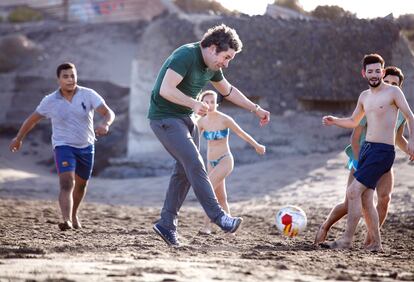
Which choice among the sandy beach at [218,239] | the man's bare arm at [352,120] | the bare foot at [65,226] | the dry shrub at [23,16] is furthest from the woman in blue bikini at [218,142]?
the dry shrub at [23,16]

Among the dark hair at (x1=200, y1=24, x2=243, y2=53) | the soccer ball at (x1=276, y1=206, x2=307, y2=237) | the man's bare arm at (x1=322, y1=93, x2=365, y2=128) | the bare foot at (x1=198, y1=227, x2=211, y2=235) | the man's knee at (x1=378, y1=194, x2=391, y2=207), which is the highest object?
the dark hair at (x1=200, y1=24, x2=243, y2=53)

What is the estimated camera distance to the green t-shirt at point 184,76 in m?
6.96

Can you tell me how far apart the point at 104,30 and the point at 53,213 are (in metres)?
29.8

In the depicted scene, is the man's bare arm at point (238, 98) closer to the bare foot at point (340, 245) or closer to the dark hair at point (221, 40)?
the dark hair at point (221, 40)

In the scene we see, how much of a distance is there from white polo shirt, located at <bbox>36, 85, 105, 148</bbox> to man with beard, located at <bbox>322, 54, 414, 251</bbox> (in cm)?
332

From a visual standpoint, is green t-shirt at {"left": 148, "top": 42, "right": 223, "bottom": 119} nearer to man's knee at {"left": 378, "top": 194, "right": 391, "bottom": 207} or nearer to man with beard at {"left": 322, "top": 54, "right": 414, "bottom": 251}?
man with beard at {"left": 322, "top": 54, "right": 414, "bottom": 251}

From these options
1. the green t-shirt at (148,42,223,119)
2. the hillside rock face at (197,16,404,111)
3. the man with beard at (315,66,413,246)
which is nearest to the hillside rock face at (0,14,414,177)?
the hillside rock face at (197,16,404,111)

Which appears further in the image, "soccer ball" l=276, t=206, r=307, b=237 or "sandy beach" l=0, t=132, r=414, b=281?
"soccer ball" l=276, t=206, r=307, b=237

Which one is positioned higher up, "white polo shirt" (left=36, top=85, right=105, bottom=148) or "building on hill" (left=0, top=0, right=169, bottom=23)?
"building on hill" (left=0, top=0, right=169, bottom=23)

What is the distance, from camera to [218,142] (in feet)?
32.4

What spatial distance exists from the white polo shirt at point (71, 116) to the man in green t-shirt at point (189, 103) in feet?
7.85

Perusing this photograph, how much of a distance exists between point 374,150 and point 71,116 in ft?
11.9

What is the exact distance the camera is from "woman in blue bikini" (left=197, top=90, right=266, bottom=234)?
963 centimetres

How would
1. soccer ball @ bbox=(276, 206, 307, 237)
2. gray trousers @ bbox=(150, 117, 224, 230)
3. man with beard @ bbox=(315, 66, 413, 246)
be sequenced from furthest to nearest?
1. soccer ball @ bbox=(276, 206, 307, 237)
2. man with beard @ bbox=(315, 66, 413, 246)
3. gray trousers @ bbox=(150, 117, 224, 230)
